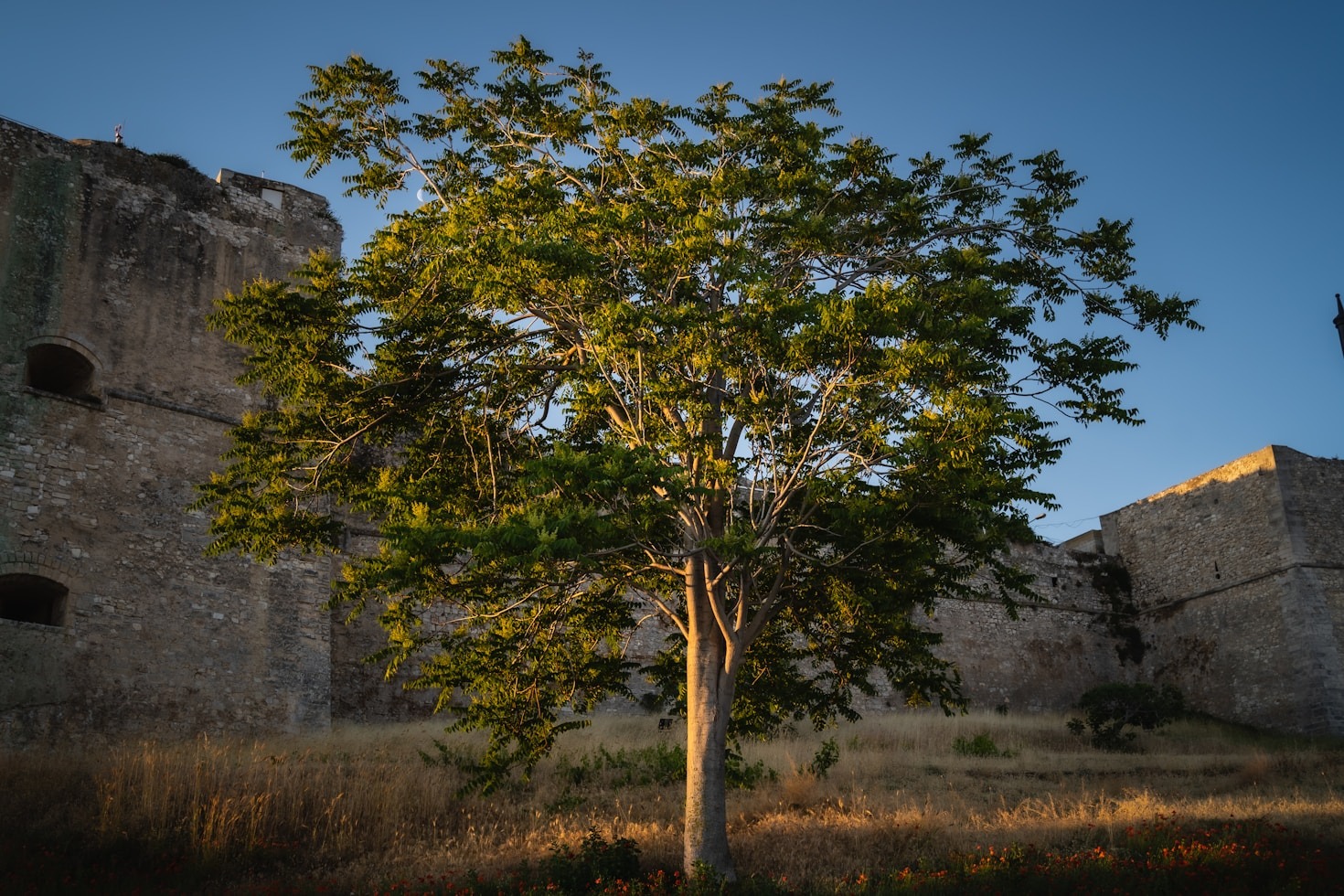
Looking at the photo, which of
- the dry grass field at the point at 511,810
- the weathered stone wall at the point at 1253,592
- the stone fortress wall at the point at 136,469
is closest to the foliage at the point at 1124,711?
the weathered stone wall at the point at 1253,592

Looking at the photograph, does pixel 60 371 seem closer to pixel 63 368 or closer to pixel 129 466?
pixel 63 368

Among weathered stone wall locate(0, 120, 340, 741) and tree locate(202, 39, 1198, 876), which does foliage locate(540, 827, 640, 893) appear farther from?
weathered stone wall locate(0, 120, 340, 741)

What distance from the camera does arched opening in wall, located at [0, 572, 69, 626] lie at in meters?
15.1

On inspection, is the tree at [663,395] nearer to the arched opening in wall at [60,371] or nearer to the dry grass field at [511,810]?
the dry grass field at [511,810]

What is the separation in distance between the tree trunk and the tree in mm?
25

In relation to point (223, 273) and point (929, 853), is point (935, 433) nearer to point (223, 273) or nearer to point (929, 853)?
point (929, 853)

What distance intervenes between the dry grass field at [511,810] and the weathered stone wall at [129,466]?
4.00 feet

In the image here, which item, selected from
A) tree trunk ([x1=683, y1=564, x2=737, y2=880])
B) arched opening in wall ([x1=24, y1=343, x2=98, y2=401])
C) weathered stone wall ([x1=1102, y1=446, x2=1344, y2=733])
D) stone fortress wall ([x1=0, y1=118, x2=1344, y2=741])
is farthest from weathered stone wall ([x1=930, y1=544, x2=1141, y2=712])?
arched opening in wall ([x1=24, y1=343, x2=98, y2=401])

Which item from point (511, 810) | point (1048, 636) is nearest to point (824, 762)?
point (511, 810)

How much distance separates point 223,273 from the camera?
1809 centimetres

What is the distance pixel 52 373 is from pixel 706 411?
11649mm

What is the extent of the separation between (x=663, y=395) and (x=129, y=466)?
10.0 metres

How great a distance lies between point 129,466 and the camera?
53.6 ft

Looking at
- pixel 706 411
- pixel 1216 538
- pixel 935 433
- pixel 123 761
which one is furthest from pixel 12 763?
pixel 1216 538
